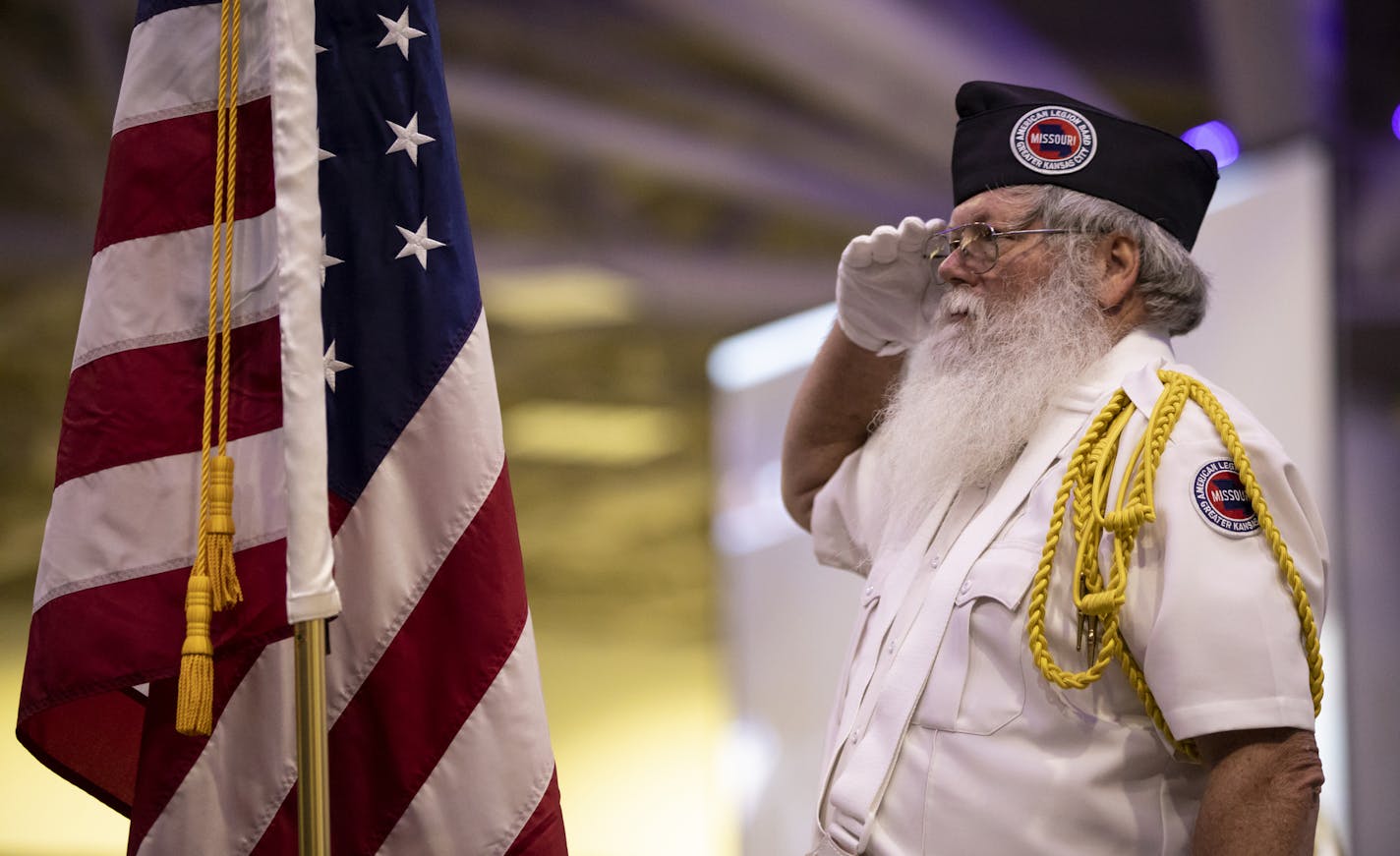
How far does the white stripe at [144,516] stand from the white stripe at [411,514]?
97 mm

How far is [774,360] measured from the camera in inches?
133

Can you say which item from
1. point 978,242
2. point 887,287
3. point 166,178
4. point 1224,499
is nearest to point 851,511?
point 887,287

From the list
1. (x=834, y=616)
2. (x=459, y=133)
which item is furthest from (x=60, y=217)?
(x=834, y=616)

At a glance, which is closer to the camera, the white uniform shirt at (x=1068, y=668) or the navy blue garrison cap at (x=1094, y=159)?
the white uniform shirt at (x=1068, y=668)

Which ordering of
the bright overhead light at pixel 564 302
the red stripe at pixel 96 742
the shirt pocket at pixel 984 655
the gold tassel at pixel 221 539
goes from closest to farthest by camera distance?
the gold tassel at pixel 221 539 → the red stripe at pixel 96 742 → the shirt pocket at pixel 984 655 → the bright overhead light at pixel 564 302

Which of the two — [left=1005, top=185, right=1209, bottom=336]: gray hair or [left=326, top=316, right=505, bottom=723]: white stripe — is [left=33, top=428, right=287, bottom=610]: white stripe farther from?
[left=1005, top=185, right=1209, bottom=336]: gray hair

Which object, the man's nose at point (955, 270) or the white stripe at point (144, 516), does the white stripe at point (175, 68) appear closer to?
the white stripe at point (144, 516)

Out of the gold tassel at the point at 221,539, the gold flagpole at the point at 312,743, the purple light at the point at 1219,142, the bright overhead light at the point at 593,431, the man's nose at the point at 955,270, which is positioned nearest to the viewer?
the gold flagpole at the point at 312,743

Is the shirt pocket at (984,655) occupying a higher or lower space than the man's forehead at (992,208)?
lower

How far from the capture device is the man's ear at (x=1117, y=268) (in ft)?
5.37

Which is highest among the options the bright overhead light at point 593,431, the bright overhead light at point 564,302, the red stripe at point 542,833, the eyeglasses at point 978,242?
the bright overhead light at point 564,302

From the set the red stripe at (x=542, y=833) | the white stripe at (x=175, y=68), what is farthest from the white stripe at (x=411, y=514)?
the white stripe at (x=175, y=68)

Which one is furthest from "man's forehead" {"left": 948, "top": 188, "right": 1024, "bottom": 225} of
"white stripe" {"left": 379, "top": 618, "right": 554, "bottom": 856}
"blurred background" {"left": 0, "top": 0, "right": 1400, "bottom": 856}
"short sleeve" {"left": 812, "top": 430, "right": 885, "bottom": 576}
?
"blurred background" {"left": 0, "top": 0, "right": 1400, "bottom": 856}

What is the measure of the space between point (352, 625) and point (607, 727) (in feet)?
16.0
